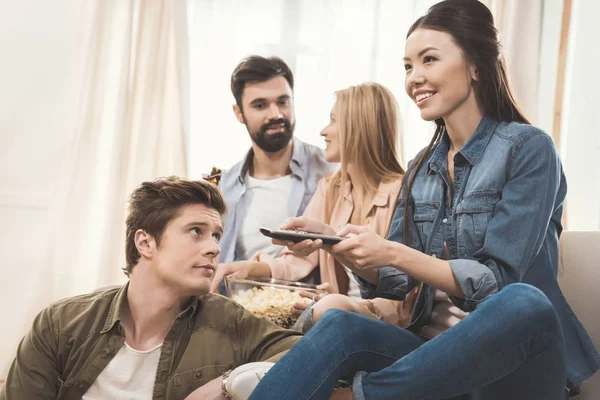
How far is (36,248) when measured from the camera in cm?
338

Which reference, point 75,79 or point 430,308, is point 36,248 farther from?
point 430,308

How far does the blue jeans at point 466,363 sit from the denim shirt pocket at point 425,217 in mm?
414

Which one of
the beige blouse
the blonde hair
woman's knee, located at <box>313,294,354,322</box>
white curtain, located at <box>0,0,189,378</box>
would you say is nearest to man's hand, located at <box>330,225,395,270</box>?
woman's knee, located at <box>313,294,354,322</box>

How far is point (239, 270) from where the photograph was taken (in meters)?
2.38

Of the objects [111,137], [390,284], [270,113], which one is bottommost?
[390,284]

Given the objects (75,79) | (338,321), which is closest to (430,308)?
(338,321)

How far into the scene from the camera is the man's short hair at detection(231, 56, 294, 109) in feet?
9.95

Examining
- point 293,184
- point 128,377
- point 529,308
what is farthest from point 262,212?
point 529,308

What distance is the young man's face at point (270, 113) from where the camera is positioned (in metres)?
2.98

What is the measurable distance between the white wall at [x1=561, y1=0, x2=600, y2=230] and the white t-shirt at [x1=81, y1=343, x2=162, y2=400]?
220cm

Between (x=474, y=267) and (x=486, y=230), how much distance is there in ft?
0.39

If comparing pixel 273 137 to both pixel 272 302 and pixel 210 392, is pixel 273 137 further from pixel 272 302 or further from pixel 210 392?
pixel 210 392

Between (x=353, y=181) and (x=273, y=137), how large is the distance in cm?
67

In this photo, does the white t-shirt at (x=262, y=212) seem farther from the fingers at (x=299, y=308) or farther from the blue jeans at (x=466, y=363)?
the blue jeans at (x=466, y=363)
